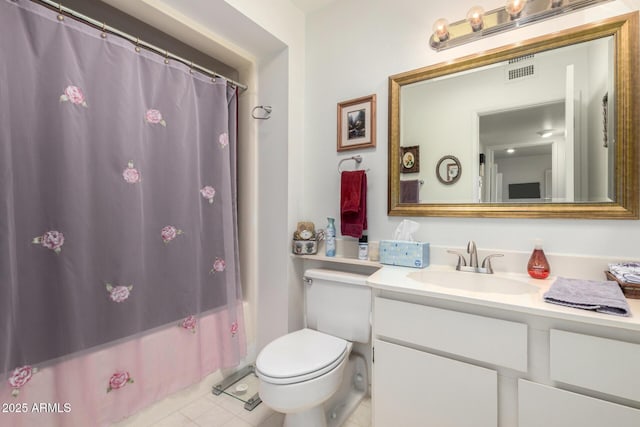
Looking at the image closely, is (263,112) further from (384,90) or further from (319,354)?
(319,354)

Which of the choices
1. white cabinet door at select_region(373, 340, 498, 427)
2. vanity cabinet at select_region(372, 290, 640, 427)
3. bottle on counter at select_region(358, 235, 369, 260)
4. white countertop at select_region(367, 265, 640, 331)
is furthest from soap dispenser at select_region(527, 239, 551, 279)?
A: bottle on counter at select_region(358, 235, 369, 260)

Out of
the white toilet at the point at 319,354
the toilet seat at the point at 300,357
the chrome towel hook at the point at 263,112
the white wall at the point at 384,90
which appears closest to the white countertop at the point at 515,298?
the white wall at the point at 384,90

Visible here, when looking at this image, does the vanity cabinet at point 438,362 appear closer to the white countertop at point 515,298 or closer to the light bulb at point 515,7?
the white countertop at point 515,298

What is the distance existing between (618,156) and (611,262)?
1.38 ft

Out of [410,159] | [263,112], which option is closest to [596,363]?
[410,159]

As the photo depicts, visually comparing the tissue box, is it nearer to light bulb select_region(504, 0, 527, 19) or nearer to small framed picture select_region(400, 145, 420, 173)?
small framed picture select_region(400, 145, 420, 173)

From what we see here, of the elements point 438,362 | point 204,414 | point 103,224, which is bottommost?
point 204,414

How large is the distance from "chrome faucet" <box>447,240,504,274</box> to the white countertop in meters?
0.04

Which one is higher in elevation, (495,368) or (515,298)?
(515,298)

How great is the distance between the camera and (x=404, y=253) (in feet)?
4.68

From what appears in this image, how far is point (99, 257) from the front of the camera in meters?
1.23

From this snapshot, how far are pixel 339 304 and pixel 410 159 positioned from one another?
90 cm

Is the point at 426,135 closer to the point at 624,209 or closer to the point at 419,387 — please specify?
the point at 624,209

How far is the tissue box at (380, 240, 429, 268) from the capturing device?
1391mm
